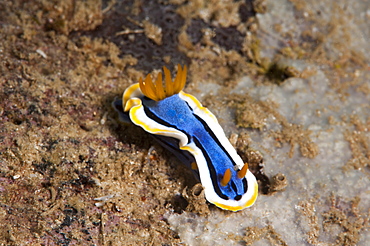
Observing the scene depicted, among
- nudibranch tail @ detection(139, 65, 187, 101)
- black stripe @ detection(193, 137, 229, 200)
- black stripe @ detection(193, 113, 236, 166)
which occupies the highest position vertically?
nudibranch tail @ detection(139, 65, 187, 101)

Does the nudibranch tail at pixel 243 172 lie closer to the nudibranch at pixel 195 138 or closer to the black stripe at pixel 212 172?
the nudibranch at pixel 195 138

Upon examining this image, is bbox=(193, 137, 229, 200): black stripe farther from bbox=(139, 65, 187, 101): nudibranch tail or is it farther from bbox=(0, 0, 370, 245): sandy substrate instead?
bbox=(139, 65, 187, 101): nudibranch tail

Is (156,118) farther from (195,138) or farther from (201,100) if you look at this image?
(201,100)

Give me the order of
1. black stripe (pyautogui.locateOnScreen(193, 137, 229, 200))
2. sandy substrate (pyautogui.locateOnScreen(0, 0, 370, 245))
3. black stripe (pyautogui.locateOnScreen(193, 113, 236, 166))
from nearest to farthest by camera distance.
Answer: sandy substrate (pyautogui.locateOnScreen(0, 0, 370, 245)) < black stripe (pyautogui.locateOnScreen(193, 137, 229, 200)) < black stripe (pyautogui.locateOnScreen(193, 113, 236, 166))

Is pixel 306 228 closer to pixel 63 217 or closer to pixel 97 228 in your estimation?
pixel 97 228

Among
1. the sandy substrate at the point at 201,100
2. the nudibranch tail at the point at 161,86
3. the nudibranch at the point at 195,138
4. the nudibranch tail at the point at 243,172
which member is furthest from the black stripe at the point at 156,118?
the nudibranch tail at the point at 243,172

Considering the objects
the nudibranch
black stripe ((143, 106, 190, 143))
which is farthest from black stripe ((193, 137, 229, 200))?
black stripe ((143, 106, 190, 143))

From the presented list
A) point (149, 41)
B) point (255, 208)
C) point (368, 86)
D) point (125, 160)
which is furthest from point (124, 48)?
point (368, 86)

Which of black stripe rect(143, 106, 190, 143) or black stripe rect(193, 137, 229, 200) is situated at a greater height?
black stripe rect(143, 106, 190, 143)
